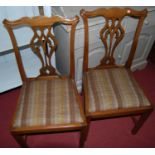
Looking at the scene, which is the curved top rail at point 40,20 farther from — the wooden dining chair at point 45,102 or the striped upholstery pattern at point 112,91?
the striped upholstery pattern at point 112,91

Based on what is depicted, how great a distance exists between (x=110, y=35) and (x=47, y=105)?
630 mm

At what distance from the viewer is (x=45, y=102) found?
1.12 meters

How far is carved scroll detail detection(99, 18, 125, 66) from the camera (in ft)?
3.75

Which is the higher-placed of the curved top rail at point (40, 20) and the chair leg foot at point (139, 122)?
the curved top rail at point (40, 20)

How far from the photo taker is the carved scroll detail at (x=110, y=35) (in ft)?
3.75

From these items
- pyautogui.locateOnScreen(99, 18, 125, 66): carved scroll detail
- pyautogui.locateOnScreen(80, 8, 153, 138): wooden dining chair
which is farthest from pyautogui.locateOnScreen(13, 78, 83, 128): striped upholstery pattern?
pyautogui.locateOnScreen(99, 18, 125, 66): carved scroll detail

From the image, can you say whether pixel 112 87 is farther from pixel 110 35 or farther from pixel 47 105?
pixel 47 105

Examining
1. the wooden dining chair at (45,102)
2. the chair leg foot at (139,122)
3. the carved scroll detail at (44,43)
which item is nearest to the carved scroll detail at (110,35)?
the wooden dining chair at (45,102)

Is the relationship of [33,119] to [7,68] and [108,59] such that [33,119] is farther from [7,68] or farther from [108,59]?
[7,68]

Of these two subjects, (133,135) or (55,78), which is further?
(133,135)

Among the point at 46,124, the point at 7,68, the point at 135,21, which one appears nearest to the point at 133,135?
the point at 46,124

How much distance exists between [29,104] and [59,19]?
563 mm

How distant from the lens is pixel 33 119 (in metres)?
1.04

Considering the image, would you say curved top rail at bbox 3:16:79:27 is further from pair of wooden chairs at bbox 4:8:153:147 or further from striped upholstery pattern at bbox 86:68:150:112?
striped upholstery pattern at bbox 86:68:150:112
